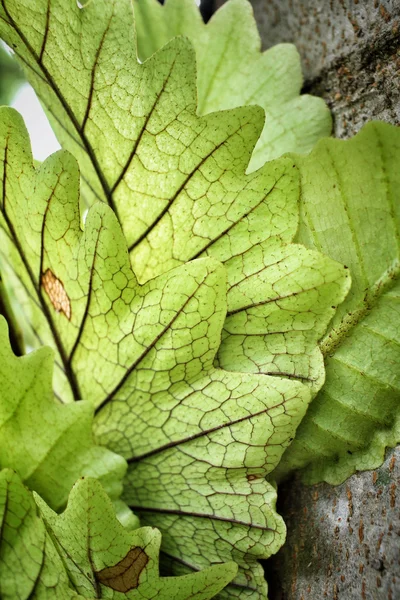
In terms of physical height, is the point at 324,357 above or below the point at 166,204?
below

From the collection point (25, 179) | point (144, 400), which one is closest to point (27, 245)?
point (25, 179)

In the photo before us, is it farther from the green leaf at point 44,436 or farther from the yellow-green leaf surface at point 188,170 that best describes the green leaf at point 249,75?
the green leaf at point 44,436

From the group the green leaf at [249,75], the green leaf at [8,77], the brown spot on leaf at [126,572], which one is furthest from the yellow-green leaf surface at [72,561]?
the green leaf at [8,77]

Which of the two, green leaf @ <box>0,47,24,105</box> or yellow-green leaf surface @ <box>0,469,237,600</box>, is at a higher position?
green leaf @ <box>0,47,24,105</box>

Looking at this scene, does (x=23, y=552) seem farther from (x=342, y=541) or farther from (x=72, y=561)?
(x=342, y=541)

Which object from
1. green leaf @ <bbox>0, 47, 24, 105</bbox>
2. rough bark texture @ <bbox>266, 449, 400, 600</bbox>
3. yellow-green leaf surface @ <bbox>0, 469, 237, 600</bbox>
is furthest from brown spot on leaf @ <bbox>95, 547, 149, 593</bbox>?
green leaf @ <bbox>0, 47, 24, 105</bbox>

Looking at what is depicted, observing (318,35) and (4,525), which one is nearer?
(4,525)

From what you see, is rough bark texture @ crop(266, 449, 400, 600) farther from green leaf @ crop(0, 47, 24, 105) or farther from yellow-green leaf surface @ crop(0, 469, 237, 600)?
green leaf @ crop(0, 47, 24, 105)

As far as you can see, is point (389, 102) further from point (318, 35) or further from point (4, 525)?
point (4, 525)
